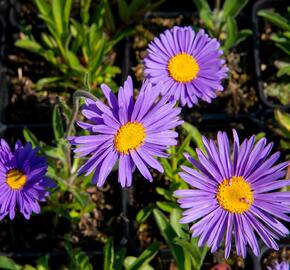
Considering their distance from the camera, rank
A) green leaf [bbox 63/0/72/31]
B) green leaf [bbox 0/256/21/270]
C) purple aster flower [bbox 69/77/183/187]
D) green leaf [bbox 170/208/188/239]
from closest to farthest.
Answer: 1. purple aster flower [bbox 69/77/183/187]
2. green leaf [bbox 170/208/188/239]
3. green leaf [bbox 0/256/21/270]
4. green leaf [bbox 63/0/72/31]

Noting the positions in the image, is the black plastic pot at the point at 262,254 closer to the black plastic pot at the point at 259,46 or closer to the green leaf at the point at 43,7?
the black plastic pot at the point at 259,46

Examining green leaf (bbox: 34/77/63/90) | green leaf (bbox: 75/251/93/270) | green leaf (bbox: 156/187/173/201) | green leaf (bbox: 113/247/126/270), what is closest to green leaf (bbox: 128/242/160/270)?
green leaf (bbox: 113/247/126/270)

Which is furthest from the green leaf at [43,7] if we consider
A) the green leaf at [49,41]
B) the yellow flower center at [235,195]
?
the yellow flower center at [235,195]

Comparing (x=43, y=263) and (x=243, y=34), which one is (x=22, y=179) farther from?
(x=243, y=34)

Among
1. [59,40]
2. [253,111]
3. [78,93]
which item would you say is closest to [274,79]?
[253,111]

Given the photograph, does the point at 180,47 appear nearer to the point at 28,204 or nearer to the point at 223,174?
the point at 223,174

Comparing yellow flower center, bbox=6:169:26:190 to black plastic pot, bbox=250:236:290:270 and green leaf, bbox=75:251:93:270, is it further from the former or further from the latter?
black plastic pot, bbox=250:236:290:270

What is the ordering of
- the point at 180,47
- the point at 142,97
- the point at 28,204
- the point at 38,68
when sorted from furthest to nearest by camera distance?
the point at 38,68 < the point at 180,47 < the point at 28,204 < the point at 142,97
